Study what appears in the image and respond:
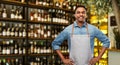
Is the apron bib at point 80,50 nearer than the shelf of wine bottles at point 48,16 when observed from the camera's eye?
Yes

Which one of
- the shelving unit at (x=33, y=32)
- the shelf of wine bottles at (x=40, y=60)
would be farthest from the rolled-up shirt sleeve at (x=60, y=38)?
the shelf of wine bottles at (x=40, y=60)

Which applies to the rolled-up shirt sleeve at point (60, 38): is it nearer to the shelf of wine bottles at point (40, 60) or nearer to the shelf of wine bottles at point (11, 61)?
the shelf of wine bottles at point (11, 61)

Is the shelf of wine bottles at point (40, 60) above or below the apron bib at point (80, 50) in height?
below

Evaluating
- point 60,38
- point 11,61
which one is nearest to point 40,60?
point 11,61

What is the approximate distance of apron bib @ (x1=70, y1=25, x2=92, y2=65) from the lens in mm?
2559

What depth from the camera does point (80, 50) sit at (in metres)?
2.56

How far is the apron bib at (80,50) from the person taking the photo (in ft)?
8.39

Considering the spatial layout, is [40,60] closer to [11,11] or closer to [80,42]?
[11,11]

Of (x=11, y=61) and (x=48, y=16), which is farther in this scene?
→ (x=48, y=16)

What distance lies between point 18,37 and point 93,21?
334 centimetres

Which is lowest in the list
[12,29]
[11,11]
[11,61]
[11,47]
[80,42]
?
[11,61]

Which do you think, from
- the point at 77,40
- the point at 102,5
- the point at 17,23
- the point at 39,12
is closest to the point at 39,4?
the point at 39,12

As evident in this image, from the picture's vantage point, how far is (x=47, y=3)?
20.9 ft

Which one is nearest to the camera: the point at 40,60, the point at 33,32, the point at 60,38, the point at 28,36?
the point at 60,38
